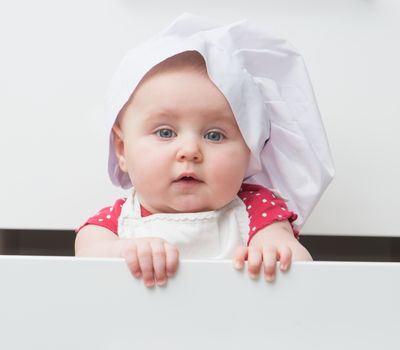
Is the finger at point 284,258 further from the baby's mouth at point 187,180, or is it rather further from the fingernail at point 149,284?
the baby's mouth at point 187,180

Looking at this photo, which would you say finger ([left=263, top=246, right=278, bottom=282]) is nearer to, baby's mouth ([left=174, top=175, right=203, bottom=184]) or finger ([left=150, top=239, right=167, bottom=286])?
finger ([left=150, top=239, right=167, bottom=286])

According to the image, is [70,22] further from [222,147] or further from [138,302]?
[138,302]

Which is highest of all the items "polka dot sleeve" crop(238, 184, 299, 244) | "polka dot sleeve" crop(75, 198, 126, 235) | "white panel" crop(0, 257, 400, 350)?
"white panel" crop(0, 257, 400, 350)

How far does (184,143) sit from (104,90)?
234mm

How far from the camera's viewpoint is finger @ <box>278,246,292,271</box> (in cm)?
41

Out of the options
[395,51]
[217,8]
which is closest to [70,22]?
[217,8]

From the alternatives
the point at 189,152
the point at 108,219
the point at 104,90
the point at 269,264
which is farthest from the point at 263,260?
the point at 104,90

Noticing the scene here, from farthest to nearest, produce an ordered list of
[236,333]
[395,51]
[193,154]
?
[395,51]
[193,154]
[236,333]

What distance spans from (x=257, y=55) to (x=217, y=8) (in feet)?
0.47

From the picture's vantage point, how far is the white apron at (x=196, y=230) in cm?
65

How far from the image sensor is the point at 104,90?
0.81 meters

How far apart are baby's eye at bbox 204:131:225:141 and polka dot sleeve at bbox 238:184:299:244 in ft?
0.32

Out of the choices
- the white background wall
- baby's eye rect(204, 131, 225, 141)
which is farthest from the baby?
the white background wall

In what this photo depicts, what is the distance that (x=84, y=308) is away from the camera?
0.40 metres
